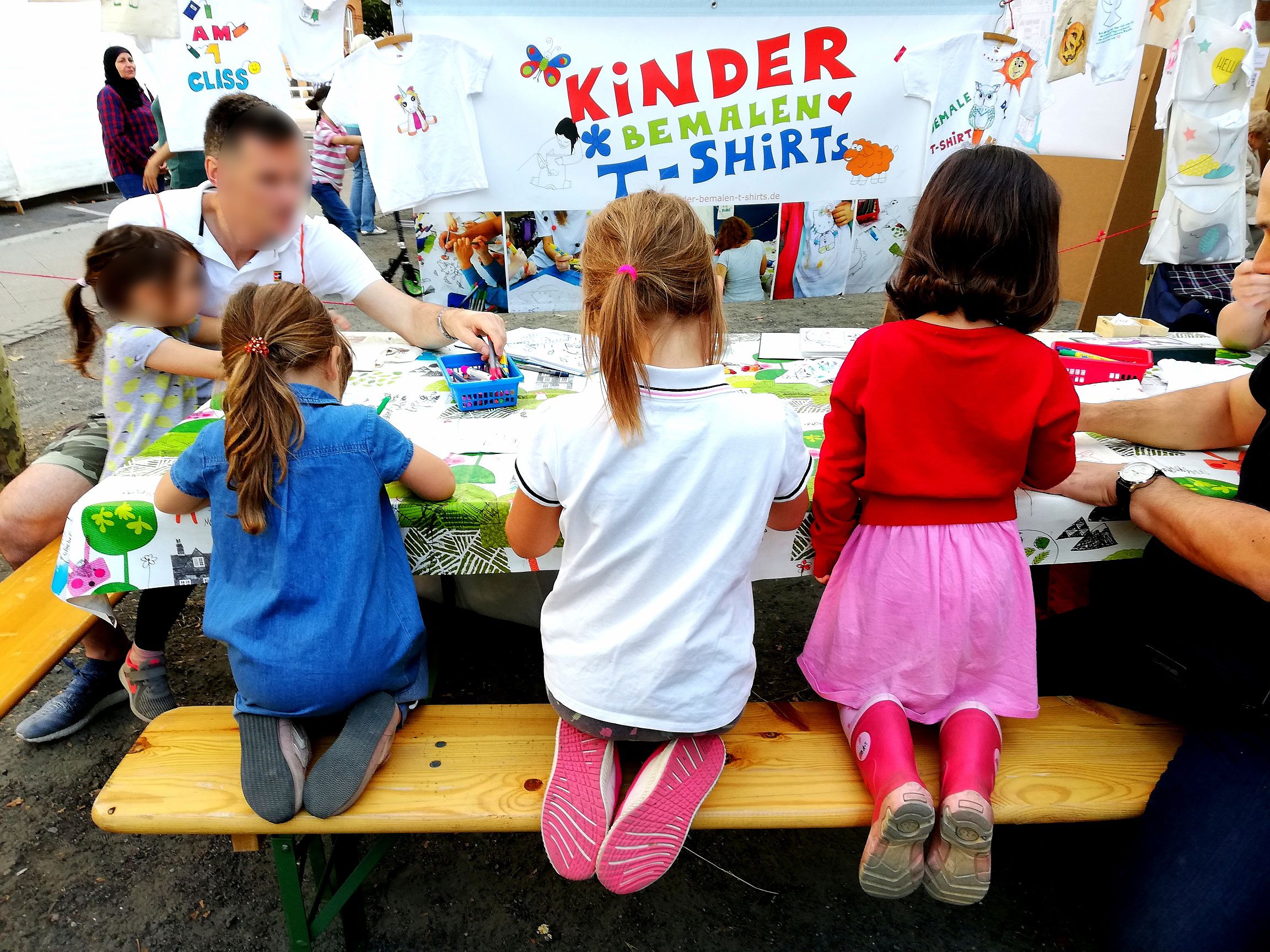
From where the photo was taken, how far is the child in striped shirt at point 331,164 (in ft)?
21.0

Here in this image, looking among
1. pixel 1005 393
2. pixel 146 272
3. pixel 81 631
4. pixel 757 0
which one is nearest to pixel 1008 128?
pixel 757 0

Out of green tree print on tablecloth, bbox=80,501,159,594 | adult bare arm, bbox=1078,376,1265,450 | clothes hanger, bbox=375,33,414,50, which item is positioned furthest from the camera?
clothes hanger, bbox=375,33,414,50

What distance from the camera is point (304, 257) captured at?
2.51 m

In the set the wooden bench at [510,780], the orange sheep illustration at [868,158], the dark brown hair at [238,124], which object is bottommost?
the wooden bench at [510,780]

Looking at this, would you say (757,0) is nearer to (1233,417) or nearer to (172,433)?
(1233,417)

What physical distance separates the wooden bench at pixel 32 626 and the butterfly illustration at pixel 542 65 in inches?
87.7

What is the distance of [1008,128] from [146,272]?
329cm

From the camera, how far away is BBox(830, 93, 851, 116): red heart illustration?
320 centimetres

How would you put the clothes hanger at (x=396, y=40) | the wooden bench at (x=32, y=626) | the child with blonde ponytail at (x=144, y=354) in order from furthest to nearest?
the clothes hanger at (x=396, y=40)
the child with blonde ponytail at (x=144, y=354)
the wooden bench at (x=32, y=626)

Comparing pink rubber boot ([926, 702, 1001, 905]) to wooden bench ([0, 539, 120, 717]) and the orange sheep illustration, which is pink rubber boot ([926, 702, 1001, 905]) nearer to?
wooden bench ([0, 539, 120, 717])

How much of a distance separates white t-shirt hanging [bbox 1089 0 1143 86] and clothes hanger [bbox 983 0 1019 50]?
34 centimetres

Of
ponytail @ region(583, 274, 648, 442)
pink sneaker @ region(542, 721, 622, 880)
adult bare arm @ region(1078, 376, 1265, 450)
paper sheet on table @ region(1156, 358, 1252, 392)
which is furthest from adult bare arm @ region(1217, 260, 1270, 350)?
pink sneaker @ region(542, 721, 622, 880)

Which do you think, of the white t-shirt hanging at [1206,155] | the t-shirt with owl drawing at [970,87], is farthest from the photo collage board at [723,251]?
the white t-shirt hanging at [1206,155]

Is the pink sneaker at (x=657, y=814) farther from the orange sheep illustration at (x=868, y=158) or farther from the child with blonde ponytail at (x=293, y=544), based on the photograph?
the orange sheep illustration at (x=868, y=158)
